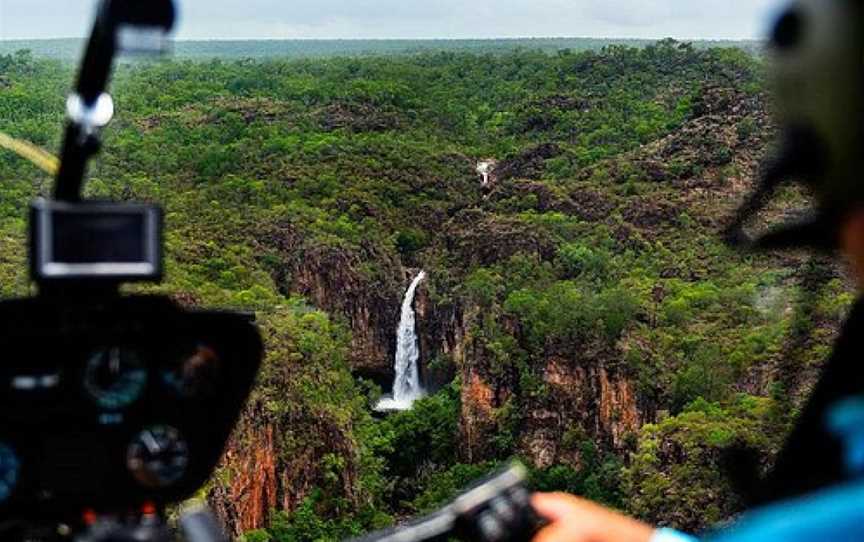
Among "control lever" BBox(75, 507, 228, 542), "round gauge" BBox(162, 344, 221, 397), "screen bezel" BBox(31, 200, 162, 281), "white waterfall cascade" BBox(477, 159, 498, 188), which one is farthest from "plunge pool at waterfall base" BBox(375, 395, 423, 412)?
"control lever" BBox(75, 507, 228, 542)

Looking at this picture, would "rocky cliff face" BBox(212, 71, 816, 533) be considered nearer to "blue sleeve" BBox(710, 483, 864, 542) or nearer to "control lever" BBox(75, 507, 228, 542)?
"control lever" BBox(75, 507, 228, 542)

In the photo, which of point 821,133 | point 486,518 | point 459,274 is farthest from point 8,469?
point 459,274

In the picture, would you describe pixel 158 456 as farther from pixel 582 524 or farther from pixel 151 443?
pixel 582 524

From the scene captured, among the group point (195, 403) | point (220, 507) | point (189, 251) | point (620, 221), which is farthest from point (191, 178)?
point (195, 403)

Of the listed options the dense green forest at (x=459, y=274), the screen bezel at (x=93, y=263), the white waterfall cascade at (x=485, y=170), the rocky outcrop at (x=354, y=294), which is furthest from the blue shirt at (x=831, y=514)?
the white waterfall cascade at (x=485, y=170)

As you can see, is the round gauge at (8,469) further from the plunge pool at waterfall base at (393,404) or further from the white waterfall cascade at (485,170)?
the white waterfall cascade at (485,170)

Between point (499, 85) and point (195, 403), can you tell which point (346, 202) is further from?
point (195, 403)
